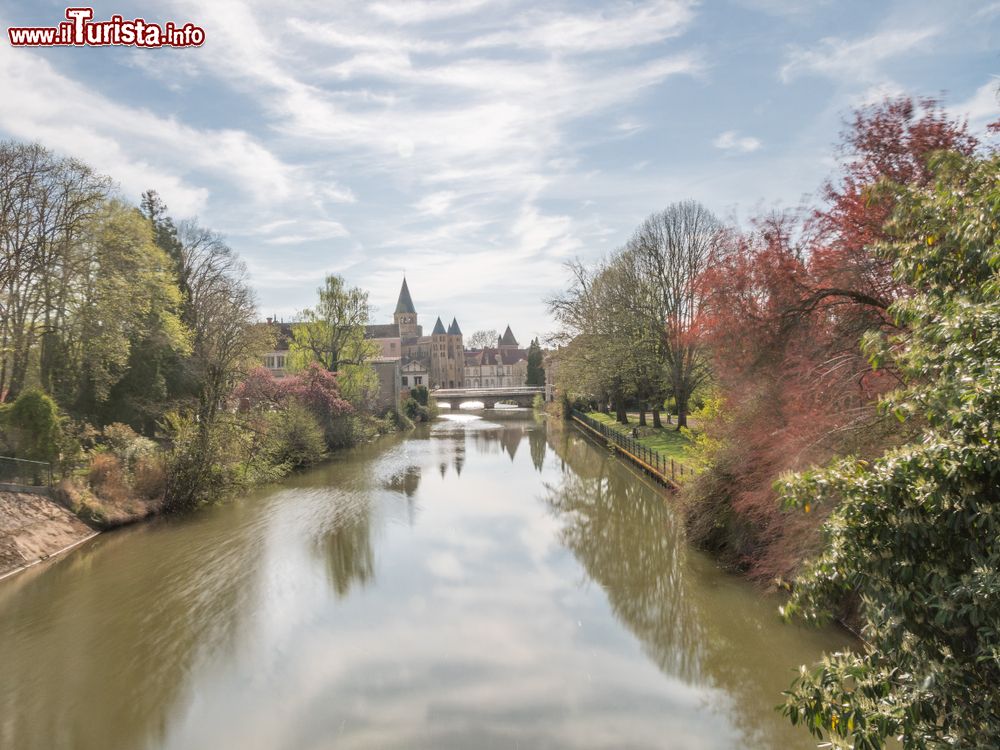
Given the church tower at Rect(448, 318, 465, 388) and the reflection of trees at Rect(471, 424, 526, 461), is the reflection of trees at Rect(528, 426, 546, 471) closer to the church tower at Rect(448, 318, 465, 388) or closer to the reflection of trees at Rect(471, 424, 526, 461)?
the reflection of trees at Rect(471, 424, 526, 461)

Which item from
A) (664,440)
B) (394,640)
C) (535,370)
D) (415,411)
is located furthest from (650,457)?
(535,370)

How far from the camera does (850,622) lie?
9.45m

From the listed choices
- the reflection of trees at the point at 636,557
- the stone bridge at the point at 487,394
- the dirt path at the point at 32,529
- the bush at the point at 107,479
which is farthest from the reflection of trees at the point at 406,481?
the stone bridge at the point at 487,394

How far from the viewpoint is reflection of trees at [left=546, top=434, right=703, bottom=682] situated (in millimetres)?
10125

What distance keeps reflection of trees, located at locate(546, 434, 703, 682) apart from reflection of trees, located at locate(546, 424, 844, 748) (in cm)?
2

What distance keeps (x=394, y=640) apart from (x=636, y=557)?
647 centimetres

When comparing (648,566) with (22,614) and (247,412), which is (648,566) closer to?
(22,614)

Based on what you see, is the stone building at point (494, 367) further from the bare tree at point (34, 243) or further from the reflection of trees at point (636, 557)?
the bare tree at point (34, 243)

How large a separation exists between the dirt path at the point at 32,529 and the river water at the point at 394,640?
0.63 m

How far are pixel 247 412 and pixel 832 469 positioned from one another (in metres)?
27.9

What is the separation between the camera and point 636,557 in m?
14.5

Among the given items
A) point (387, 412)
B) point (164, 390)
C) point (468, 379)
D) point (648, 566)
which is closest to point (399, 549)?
point (648, 566)

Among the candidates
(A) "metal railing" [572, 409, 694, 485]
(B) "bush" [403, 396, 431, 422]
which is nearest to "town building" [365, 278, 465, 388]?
(B) "bush" [403, 396, 431, 422]

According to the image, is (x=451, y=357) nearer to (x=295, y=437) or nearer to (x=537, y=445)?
(x=537, y=445)
